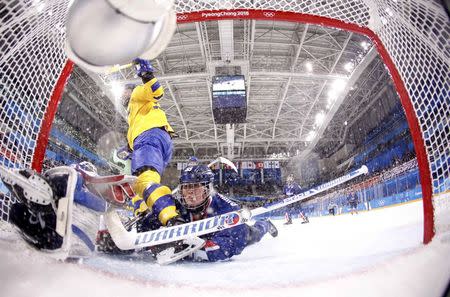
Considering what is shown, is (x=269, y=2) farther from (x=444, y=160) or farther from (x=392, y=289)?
(x=392, y=289)

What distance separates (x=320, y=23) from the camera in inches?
56.2

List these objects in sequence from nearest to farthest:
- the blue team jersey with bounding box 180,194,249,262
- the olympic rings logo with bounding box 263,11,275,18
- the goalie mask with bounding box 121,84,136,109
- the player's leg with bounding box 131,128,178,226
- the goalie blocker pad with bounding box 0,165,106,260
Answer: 1. the goalie blocker pad with bounding box 0,165,106,260
2. the player's leg with bounding box 131,128,178,226
3. the blue team jersey with bounding box 180,194,249,262
4. the olympic rings logo with bounding box 263,11,275,18
5. the goalie mask with bounding box 121,84,136,109

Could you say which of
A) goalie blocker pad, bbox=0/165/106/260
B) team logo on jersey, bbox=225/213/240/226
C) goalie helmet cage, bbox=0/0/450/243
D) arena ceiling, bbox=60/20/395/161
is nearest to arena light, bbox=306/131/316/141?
arena ceiling, bbox=60/20/395/161

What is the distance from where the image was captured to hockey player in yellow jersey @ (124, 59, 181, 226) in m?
1.17

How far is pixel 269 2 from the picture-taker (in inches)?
56.8

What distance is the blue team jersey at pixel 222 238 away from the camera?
4.19 ft

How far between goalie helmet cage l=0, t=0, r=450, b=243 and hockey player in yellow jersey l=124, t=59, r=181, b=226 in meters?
0.39

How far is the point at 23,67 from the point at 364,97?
8587 mm

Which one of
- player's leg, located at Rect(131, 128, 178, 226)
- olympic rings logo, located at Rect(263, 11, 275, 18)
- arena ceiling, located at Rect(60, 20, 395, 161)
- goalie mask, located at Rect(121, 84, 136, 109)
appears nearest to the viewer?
player's leg, located at Rect(131, 128, 178, 226)

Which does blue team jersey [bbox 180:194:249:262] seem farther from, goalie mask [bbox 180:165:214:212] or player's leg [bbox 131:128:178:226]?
player's leg [bbox 131:128:178:226]

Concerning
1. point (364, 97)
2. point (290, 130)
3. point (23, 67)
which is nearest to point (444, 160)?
point (23, 67)

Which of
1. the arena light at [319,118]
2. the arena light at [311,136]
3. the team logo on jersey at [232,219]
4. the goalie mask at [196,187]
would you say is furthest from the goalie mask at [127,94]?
the arena light at [311,136]

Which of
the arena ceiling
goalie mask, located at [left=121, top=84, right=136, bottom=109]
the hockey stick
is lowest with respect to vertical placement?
the hockey stick

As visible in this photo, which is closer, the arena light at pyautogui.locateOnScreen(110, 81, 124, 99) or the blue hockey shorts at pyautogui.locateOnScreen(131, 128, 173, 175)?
the blue hockey shorts at pyautogui.locateOnScreen(131, 128, 173, 175)
